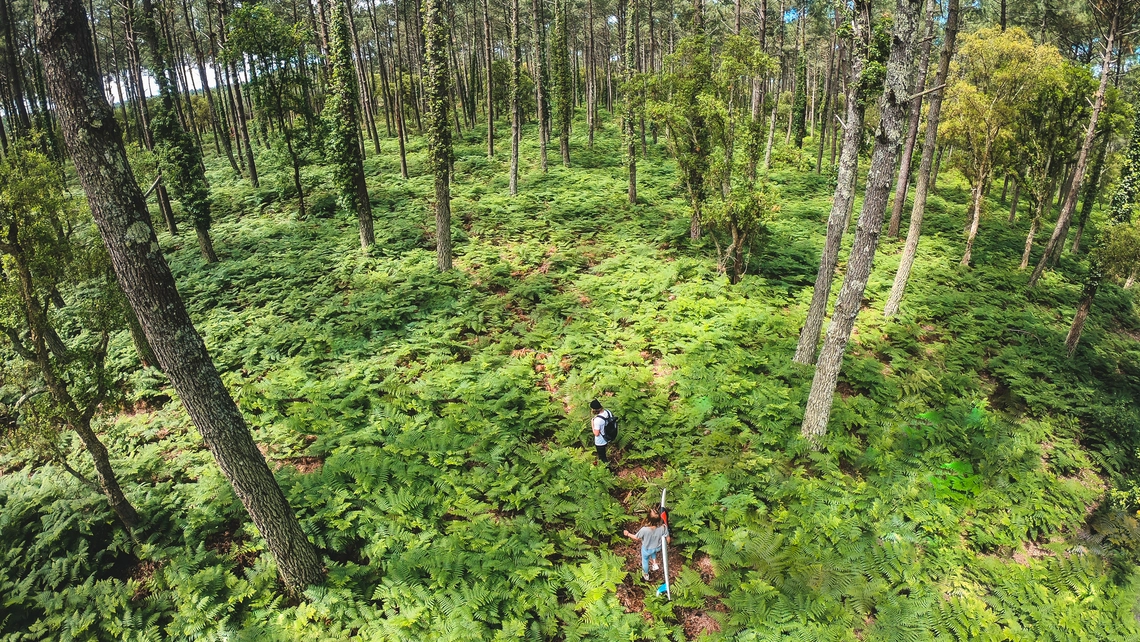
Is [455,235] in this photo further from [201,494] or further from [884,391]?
[884,391]

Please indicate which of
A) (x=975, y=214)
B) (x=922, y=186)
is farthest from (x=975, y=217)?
(x=922, y=186)

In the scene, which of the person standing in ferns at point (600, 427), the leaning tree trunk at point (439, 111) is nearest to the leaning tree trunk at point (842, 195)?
the person standing in ferns at point (600, 427)

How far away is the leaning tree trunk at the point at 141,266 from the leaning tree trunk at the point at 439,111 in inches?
397

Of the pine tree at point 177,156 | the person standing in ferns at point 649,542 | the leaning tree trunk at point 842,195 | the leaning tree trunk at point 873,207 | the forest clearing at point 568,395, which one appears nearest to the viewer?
the forest clearing at point 568,395

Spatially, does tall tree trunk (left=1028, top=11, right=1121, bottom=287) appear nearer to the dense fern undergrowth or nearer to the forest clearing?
the forest clearing

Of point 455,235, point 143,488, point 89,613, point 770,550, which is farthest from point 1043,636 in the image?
point 455,235

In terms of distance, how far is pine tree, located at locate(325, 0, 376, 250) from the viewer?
1498cm

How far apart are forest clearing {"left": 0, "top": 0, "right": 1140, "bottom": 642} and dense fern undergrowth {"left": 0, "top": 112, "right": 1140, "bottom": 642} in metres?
0.06

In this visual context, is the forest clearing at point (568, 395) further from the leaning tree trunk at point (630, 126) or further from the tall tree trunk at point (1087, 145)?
the leaning tree trunk at point (630, 126)

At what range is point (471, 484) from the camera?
8305mm

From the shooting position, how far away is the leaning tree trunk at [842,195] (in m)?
8.52

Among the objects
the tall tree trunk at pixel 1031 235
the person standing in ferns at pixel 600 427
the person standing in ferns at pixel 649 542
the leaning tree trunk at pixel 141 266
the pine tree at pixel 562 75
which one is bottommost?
the person standing in ferns at pixel 649 542

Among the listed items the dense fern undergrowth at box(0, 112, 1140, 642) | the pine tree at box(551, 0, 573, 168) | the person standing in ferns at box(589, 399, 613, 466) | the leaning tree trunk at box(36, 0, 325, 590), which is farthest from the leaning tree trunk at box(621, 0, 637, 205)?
the leaning tree trunk at box(36, 0, 325, 590)

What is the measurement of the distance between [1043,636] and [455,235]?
17911 millimetres
